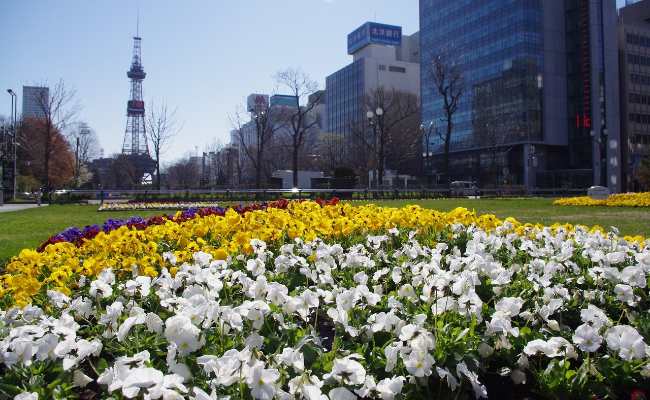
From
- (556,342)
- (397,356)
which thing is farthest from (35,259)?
(556,342)

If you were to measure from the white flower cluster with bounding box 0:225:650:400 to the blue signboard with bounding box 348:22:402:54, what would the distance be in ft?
374

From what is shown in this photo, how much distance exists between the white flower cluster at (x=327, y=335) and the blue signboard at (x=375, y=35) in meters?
114

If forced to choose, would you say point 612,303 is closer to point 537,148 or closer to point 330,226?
point 330,226

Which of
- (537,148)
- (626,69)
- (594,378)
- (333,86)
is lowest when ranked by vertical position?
(594,378)

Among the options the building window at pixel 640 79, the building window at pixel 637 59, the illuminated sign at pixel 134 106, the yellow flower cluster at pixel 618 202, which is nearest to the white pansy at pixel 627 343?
the yellow flower cluster at pixel 618 202

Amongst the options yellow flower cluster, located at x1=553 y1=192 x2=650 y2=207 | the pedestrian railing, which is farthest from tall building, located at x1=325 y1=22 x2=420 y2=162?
yellow flower cluster, located at x1=553 y1=192 x2=650 y2=207

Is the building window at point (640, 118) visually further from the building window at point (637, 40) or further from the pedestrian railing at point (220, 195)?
the pedestrian railing at point (220, 195)

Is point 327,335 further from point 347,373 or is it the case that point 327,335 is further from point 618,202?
point 618,202

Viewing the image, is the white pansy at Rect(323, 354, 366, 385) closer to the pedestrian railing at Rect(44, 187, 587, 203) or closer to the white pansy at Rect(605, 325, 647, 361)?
the white pansy at Rect(605, 325, 647, 361)

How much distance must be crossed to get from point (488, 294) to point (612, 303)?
2.41 ft

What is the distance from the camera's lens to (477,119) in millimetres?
68562

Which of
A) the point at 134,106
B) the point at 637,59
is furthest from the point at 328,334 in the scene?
the point at 134,106

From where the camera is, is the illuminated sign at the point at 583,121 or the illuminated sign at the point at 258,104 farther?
the illuminated sign at the point at 583,121

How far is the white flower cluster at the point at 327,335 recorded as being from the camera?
181 cm
